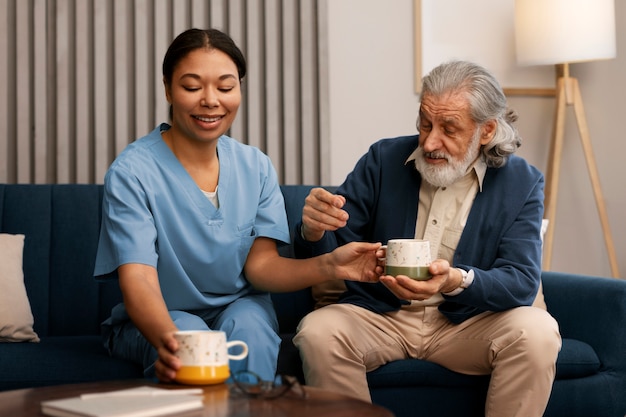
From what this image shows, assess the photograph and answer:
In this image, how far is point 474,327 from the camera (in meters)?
2.28

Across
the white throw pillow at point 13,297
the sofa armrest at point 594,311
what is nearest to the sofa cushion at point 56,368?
the white throw pillow at point 13,297

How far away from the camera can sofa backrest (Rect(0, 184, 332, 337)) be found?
2650mm

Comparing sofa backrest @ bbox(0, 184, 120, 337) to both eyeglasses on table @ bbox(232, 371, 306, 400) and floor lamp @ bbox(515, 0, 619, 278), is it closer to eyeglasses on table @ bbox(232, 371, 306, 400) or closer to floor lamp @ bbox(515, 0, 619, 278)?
eyeglasses on table @ bbox(232, 371, 306, 400)

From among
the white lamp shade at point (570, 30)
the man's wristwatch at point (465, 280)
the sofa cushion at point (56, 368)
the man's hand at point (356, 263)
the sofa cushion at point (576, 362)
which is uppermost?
the white lamp shade at point (570, 30)

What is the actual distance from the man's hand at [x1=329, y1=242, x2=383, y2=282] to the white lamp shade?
1.86 meters

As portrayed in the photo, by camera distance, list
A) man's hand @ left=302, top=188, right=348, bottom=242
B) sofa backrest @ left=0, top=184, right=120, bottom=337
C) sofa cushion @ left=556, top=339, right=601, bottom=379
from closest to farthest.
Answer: man's hand @ left=302, top=188, right=348, bottom=242
sofa cushion @ left=556, top=339, right=601, bottom=379
sofa backrest @ left=0, top=184, right=120, bottom=337

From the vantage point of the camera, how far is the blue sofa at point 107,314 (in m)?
2.19

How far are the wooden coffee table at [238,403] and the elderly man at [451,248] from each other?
0.62m

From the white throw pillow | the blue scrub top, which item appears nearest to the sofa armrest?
the blue scrub top

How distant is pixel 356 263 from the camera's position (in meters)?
2.18

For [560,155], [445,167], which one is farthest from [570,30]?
[445,167]

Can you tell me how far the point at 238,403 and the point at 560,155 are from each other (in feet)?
9.19

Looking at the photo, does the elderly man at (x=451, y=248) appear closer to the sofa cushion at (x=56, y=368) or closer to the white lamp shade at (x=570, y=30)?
the sofa cushion at (x=56, y=368)

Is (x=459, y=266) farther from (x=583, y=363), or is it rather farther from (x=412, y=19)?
(x=412, y=19)
